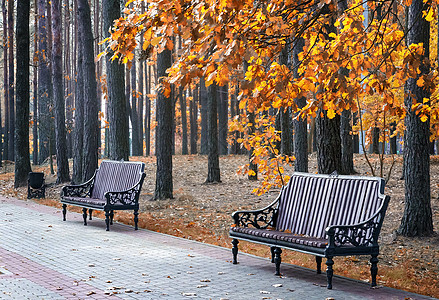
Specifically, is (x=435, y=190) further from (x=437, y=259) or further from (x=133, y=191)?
(x=133, y=191)

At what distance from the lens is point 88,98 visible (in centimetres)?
1834

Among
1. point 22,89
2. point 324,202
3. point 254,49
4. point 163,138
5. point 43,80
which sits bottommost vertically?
point 324,202

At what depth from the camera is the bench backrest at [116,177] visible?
1211 centimetres

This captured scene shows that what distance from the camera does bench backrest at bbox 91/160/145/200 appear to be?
1211cm

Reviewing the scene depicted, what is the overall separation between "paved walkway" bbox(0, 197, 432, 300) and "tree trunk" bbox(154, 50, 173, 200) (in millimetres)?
5224

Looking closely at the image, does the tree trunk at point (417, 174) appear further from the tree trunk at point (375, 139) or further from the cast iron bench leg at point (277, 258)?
the tree trunk at point (375, 139)

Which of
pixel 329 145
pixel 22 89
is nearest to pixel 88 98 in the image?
pixel 22 89

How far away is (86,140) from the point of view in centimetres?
1833

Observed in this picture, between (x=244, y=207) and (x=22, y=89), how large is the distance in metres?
11.3

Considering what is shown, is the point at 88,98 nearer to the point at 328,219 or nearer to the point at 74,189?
the point at 74,189

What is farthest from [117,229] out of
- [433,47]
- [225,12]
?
[433,47]

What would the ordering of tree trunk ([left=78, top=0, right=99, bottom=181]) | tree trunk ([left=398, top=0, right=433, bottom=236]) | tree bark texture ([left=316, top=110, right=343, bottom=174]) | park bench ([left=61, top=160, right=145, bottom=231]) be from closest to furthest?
tree bark texture ([left=316, top=110, right=343, bottom=174]) → tree trunk ([left=398, top=0, right=433, bottom=236]) → park bench ([left=61, top=160, right=145, bottom=231]) → tree trunk ([left=78, top=0, right=99, bottom=181])

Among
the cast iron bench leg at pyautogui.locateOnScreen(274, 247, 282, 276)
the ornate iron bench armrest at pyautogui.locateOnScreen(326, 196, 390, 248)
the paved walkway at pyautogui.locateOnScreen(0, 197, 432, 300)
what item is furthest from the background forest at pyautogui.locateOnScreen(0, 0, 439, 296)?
the paved walkway at pyautogui.locateOnScreen(0, 197, 432, 300)

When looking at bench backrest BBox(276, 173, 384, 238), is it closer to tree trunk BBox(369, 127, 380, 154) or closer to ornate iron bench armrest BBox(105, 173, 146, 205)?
ornate iron bench armrest BBox(105, 173, 146, 205)
